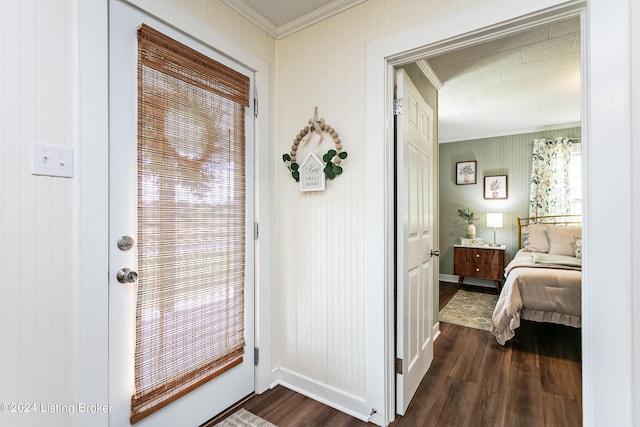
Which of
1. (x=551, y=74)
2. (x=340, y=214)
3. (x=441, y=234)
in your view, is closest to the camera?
(x=340, y=214)

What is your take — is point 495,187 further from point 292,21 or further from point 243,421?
point 243,421

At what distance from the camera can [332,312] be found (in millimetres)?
1878

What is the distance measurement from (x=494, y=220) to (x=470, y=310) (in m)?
1.65

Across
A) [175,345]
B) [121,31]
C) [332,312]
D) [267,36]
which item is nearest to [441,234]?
[332,312]

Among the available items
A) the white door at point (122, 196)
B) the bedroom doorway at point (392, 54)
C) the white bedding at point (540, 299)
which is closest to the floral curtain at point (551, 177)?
the white bedding at point (540, 299)

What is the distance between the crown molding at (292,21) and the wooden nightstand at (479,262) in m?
4.02

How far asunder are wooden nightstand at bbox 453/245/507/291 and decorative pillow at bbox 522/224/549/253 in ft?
1.19

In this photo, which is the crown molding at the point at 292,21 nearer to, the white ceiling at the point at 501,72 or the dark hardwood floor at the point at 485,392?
the white ceiling at the point at 501,72

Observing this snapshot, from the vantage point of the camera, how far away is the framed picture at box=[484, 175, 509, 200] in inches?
188

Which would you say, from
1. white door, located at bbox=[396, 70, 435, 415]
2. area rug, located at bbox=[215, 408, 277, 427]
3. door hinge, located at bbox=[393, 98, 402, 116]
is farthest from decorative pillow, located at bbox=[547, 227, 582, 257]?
A: area rug, located at bbox=[215, 408, 277, 427]

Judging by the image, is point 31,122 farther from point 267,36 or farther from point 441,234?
point 441,234

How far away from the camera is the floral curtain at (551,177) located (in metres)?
4.36

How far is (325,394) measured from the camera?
1885 mm

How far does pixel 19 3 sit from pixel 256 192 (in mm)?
1261
